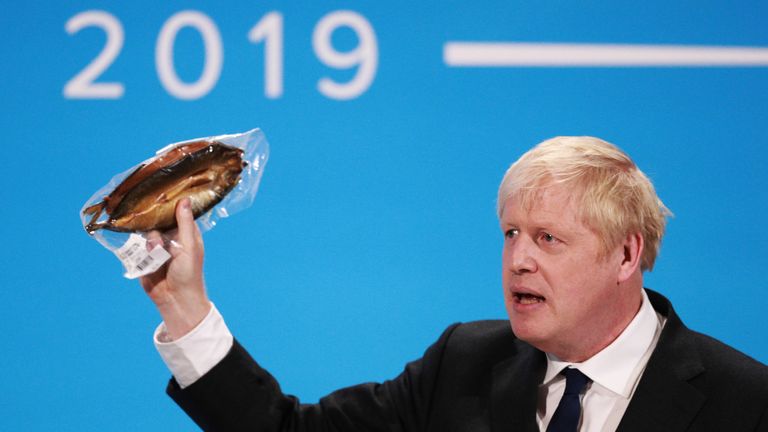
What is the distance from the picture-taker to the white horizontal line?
2506 millimetres

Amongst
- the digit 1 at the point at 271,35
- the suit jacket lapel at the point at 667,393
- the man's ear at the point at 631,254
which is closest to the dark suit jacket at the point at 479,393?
the suit jacket lapel at the point at 667,393

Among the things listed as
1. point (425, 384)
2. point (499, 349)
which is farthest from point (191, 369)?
point (499, 349)

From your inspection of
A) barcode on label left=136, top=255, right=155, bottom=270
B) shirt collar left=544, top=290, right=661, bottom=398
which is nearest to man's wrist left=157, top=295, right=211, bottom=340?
barcode on label left=136, top=255, right=155, bottom=270

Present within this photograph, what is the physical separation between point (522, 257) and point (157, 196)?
575 mm

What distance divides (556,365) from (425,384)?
25 centimetres

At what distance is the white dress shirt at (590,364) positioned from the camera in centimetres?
161

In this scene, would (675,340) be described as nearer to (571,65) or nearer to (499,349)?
(499,349)

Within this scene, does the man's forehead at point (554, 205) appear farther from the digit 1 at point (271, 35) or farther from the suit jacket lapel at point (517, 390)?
the digit 1 at point (271, 35)

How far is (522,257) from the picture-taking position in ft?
5.34

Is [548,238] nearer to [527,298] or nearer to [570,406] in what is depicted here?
[527,298]

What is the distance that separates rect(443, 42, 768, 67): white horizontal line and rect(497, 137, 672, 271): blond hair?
86cm

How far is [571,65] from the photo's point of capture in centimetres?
255

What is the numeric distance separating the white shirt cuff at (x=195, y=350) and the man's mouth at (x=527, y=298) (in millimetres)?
475

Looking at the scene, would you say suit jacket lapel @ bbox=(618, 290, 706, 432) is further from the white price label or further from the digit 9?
the digit 9
